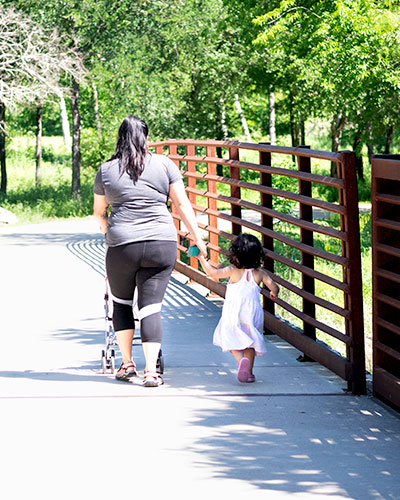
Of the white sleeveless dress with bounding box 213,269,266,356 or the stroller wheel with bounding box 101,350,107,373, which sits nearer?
the white sleeveless dress with bounding box 213,269,266,356

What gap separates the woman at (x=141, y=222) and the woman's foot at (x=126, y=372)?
200 millimetres

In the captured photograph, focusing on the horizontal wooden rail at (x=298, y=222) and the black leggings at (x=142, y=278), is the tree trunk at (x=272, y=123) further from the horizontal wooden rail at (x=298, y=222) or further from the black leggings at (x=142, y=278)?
the black leggings at (x=142, y=278)

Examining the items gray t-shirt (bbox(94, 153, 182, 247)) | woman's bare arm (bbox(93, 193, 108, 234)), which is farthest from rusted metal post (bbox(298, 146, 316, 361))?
woman's bare arm (bbox(93, 193, 108, 234))

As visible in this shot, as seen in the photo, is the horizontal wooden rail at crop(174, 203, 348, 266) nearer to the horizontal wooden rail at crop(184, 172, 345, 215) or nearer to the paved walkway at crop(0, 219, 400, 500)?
the horizontal wooden rail at crop(184, 172, 345, 215)

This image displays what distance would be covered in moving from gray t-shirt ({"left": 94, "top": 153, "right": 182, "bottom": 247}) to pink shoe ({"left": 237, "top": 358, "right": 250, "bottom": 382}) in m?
0.95

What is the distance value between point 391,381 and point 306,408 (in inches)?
21.1

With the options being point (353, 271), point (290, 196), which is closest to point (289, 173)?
point (290, 196)

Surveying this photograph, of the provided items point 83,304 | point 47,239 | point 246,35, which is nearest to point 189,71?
point 246,35

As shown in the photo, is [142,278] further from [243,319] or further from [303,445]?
[303,445]

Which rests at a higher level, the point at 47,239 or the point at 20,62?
the point at 20,62

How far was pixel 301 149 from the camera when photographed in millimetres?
6941

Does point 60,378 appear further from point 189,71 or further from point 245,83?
point 245,83

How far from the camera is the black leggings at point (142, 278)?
20.5 feet

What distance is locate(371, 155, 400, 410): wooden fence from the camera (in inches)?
226
